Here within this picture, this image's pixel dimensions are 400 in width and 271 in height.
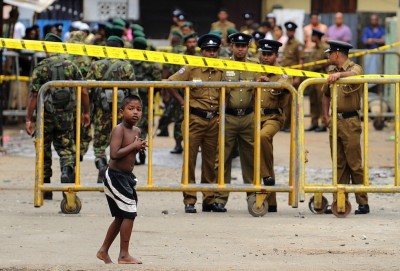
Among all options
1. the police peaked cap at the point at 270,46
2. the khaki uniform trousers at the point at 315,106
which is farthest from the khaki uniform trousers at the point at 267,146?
the khaki uniform trousers at the point at 315,106

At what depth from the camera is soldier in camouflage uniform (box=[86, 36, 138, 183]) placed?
15.5 m

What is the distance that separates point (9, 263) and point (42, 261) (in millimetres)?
261

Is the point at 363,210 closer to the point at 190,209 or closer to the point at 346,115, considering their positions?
the point at 346,115

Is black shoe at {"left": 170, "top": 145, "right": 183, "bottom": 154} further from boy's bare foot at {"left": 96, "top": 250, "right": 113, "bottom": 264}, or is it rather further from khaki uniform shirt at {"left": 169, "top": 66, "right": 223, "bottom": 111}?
boy's bare foot at {"left": 96, "top": 250, "right": 113, "bottom": 264}

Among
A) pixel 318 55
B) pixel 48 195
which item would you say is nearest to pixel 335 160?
pixel 48 195

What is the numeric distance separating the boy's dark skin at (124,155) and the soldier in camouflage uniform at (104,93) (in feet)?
15.8

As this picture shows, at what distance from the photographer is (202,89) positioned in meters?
13.7

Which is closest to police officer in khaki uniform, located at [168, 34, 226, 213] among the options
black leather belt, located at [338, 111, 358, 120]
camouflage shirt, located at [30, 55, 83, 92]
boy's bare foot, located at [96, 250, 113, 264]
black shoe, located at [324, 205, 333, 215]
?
black shoe, located at [324, 205, 333, 215]

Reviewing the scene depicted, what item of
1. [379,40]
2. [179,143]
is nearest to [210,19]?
[379,40]

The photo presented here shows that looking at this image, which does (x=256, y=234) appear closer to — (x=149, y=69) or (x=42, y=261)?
(x=42, y=261)

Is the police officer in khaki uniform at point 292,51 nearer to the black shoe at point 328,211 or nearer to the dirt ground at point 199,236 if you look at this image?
the dirt ground at point 199,236

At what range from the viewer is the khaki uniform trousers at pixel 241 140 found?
14.0m

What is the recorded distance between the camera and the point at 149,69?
1881cm

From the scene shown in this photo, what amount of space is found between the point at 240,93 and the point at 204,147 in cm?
67
